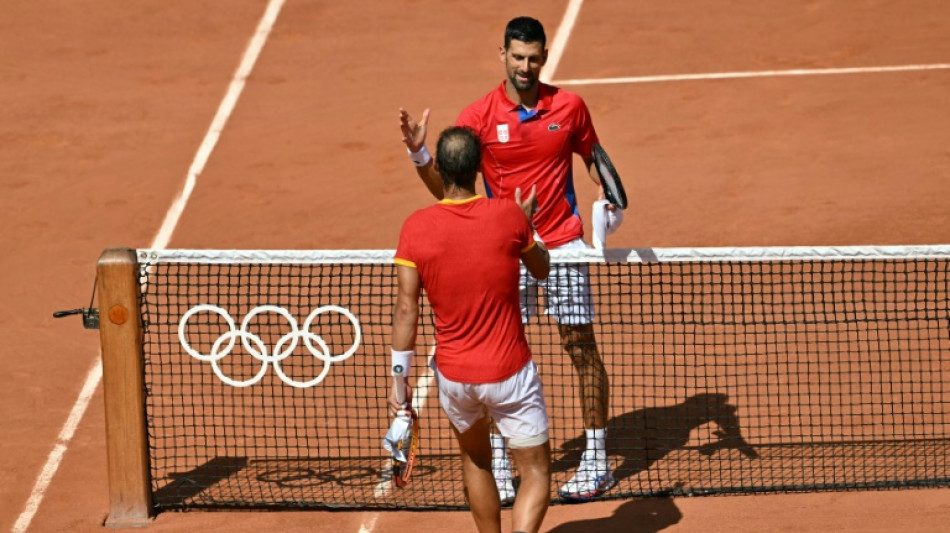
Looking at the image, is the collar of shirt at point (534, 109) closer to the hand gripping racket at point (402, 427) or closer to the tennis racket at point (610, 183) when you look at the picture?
the tennis racket at point (610, 183)

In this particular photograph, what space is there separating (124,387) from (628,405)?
11.8ft

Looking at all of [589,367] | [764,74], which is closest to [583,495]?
[589,367]

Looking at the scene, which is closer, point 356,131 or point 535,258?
point 535,258

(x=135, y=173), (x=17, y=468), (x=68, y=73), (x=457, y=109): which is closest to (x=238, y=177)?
(x=135, y=173)

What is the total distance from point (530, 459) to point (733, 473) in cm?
240

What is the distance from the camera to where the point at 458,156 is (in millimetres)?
7051

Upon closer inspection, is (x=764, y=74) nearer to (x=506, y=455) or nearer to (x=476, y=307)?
(x=506, y=455)

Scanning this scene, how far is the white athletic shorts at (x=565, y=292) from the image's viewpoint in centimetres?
881

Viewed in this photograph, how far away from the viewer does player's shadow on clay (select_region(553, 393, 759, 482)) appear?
31.4 ft

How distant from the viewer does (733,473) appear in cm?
934

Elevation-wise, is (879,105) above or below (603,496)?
above

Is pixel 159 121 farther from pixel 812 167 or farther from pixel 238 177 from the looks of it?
pixel 812 167

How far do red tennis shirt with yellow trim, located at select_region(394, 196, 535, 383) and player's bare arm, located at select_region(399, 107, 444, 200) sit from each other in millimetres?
1061

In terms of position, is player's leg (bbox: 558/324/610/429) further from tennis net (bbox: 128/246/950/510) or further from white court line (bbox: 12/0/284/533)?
white court line (bbox: 12/0/284/533)
